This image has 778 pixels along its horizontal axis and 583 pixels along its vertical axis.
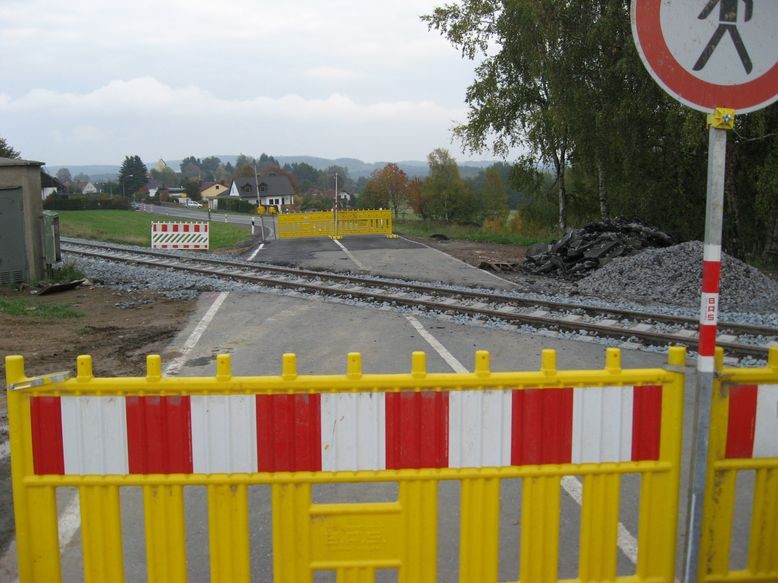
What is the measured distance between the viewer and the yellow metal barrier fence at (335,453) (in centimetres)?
309

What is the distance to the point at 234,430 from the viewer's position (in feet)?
10.2

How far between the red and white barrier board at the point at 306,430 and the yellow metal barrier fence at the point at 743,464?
1.79 ft

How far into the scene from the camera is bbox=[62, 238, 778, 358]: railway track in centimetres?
939

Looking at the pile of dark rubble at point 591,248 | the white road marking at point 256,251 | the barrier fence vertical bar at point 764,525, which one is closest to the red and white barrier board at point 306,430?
the barrier fence vertical bar at point 764,525

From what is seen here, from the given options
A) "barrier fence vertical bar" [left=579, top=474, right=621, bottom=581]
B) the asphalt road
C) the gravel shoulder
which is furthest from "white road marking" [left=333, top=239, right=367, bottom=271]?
"barrier fence vertical bar" [left=579, top=474, right=621, bottom=581]

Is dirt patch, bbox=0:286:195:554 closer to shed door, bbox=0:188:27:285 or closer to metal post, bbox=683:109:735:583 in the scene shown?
shed door, bbox=0:188:27:285

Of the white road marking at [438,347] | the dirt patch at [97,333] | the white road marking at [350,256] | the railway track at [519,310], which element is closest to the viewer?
the white road marking at [438,347]

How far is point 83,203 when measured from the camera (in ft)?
225

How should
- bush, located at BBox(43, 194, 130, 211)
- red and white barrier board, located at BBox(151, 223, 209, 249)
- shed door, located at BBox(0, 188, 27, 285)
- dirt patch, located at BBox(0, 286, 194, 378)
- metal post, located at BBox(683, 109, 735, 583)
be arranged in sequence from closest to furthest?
metal post, located at BBox(683, 109, 735, 583) → dirt patch, located at BBox(0, 286, 194, 378) → shed door, located at BBox(0, 188, 27, 285) → red and white barrier board, located at BBox(151, 223, 209, 249) → bush, located at BBox(43, 194, 130, 211)

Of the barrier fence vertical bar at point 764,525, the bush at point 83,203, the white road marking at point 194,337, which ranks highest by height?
the bush at point 83,203

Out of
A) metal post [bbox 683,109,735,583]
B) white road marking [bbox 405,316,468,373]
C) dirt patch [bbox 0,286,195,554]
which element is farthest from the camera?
dirt patch [bbox 0,286,195,554]

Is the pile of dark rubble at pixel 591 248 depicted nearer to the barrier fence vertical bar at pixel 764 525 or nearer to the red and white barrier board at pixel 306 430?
the barrier fence vertical bar at pixel 764 525

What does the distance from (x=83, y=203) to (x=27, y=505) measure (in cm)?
7189

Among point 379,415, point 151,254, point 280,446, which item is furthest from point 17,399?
point 151,254
